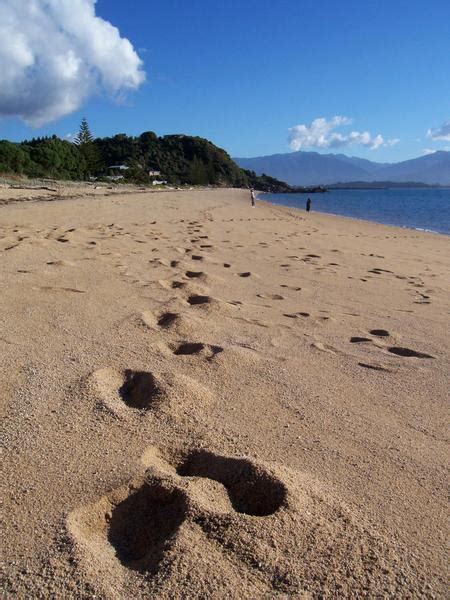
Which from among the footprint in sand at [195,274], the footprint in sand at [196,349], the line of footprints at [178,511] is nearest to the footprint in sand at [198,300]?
the footprint in sand at [195,274]

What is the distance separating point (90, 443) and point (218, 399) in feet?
2.28

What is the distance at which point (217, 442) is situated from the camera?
2035 mm

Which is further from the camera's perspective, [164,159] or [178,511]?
[164,159]

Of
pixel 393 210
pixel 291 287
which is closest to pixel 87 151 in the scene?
pixel 393 210

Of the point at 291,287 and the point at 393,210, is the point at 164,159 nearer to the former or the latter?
the point at 393,210

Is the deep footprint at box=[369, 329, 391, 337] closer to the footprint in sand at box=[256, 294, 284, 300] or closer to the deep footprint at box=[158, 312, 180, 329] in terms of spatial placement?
the footprint in sand at box=[256, 294, 284, 300]

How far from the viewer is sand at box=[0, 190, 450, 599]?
1391 mm

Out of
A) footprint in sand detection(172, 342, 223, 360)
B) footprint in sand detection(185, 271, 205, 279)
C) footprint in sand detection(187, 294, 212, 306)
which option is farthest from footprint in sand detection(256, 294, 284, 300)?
footprint in sand detection(172, 342, 223, 360)

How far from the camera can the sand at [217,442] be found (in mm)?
1391

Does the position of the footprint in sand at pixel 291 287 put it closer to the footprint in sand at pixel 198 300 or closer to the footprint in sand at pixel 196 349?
the footprint in sand at pixel 198 300

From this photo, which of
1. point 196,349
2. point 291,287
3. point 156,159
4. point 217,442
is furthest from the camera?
point 156,159

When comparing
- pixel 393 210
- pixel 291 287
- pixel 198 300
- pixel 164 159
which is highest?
pixel 198 300

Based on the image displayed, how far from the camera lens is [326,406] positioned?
2.44 metres

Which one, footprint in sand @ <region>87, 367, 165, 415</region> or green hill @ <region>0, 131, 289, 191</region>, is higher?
footprint in sand @ <region>87, 367, 165, 415</region>
